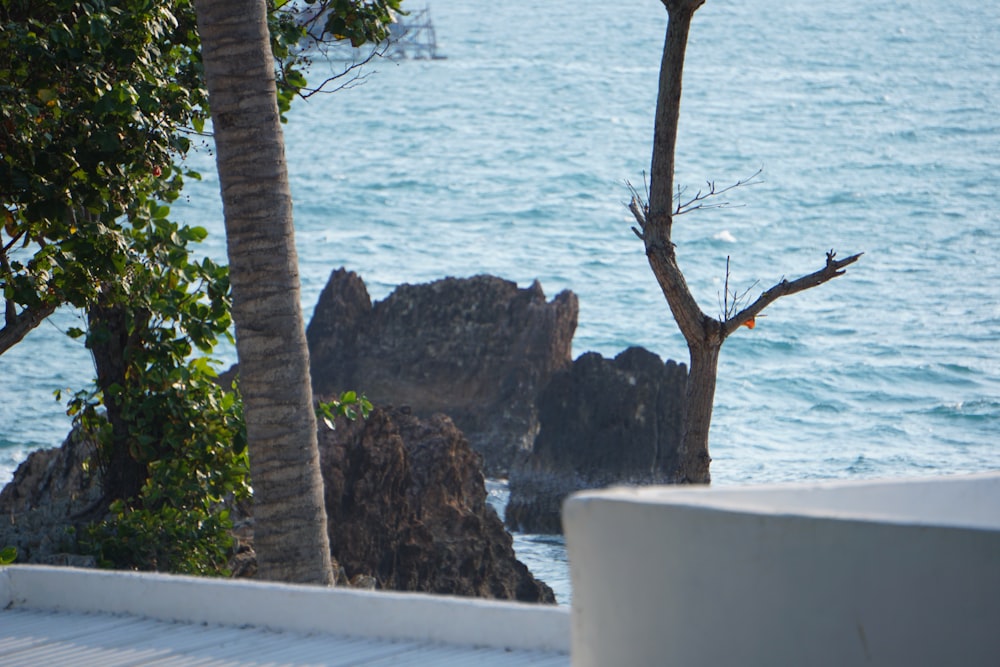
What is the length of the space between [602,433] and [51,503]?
1263 centimetres

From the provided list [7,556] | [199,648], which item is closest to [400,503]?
[7,556]

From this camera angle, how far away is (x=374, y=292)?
41094 mm

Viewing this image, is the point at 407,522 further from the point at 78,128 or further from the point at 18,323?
the point at 78,128

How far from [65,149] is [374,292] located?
112ft

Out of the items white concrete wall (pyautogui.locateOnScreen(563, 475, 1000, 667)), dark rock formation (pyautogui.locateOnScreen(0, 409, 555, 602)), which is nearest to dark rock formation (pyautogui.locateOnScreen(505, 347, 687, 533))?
dark rock formation (pyautogui.locateOnScreen(0, 409, 555, 602))

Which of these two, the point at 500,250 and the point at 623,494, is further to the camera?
the point at 500,250

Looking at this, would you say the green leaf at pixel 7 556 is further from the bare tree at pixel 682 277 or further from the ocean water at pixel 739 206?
the ocean water at pixel 739 206

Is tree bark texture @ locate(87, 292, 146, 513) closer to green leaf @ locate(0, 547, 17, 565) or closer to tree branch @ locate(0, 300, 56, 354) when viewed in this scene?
tree branch @ locate(0, 300, 56, 354)

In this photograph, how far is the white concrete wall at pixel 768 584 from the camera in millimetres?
2400

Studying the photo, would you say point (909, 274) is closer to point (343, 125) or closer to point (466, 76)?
point (343, 125)

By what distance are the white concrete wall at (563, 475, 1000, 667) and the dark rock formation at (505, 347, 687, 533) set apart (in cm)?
1780

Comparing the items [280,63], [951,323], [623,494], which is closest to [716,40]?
[951,323]

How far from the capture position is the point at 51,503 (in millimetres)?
9750

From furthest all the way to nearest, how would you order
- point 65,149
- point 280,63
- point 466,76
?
point 466,76, point 280,63, point 65,149
